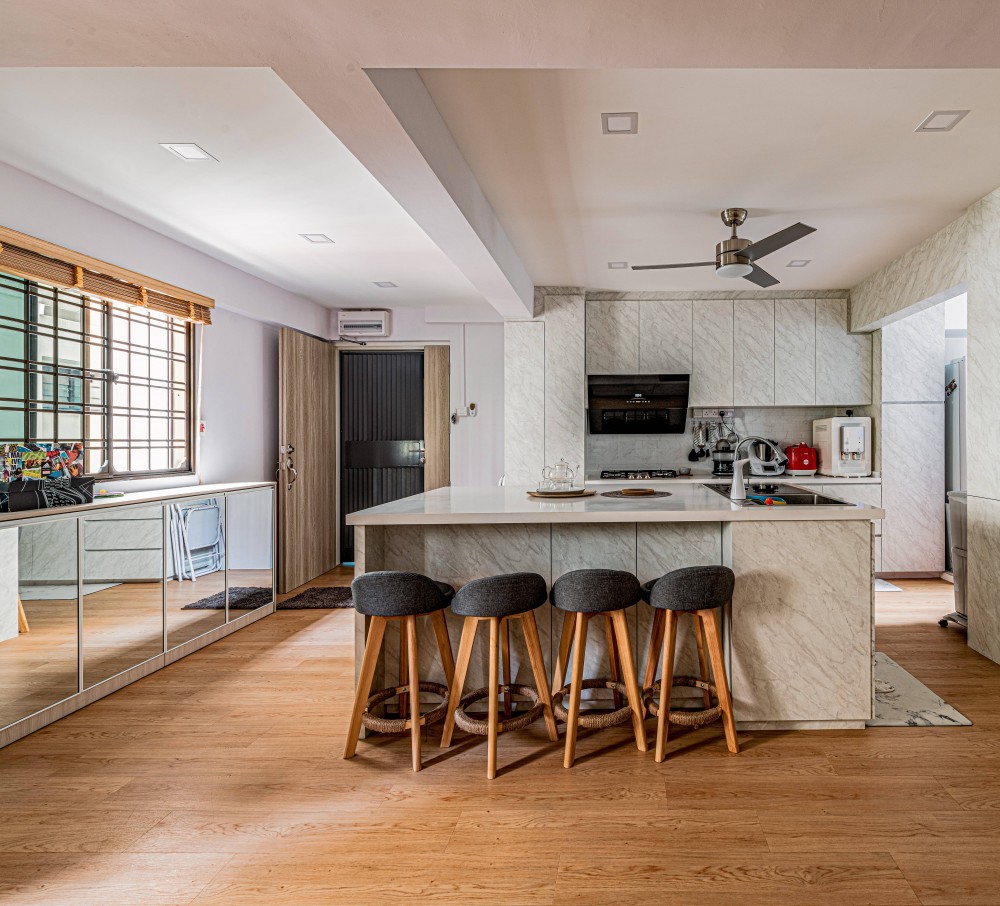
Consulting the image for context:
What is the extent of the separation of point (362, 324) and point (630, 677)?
4.64 meters

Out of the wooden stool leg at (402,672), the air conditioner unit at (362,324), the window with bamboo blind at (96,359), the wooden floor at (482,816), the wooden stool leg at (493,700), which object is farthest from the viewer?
the air conditioner unit at (362,324)

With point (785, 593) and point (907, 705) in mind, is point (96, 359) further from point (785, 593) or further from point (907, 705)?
point (907, 705)

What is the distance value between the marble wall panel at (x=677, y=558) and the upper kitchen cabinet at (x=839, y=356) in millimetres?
3354

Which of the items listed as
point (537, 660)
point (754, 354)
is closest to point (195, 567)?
point (537, 660)

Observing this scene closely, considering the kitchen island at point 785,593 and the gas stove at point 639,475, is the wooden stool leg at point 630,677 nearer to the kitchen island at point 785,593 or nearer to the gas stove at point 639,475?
the kitchen island at point 785,593

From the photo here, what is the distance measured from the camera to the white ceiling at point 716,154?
7.12 feet

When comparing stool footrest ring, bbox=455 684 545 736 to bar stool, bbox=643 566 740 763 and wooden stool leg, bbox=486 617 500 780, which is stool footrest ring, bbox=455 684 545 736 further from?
bar stool, bbox=643 566 740 763

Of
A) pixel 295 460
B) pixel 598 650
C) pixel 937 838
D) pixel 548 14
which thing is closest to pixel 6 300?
pixel 295 460

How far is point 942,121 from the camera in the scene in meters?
2.43

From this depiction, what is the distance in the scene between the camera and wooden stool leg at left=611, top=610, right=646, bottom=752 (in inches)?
90.4

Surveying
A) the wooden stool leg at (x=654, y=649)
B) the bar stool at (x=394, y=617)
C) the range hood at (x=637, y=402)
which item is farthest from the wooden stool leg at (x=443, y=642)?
the range hood at (x=637, y=402)

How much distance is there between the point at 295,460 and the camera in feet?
17.7

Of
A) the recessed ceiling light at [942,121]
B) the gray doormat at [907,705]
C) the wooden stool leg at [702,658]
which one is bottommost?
the gray doormat at [907,705]

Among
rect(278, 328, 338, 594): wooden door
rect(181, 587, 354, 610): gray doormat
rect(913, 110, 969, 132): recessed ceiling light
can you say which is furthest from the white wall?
rect(913, 110, 969, 132): recessed ceiling light
